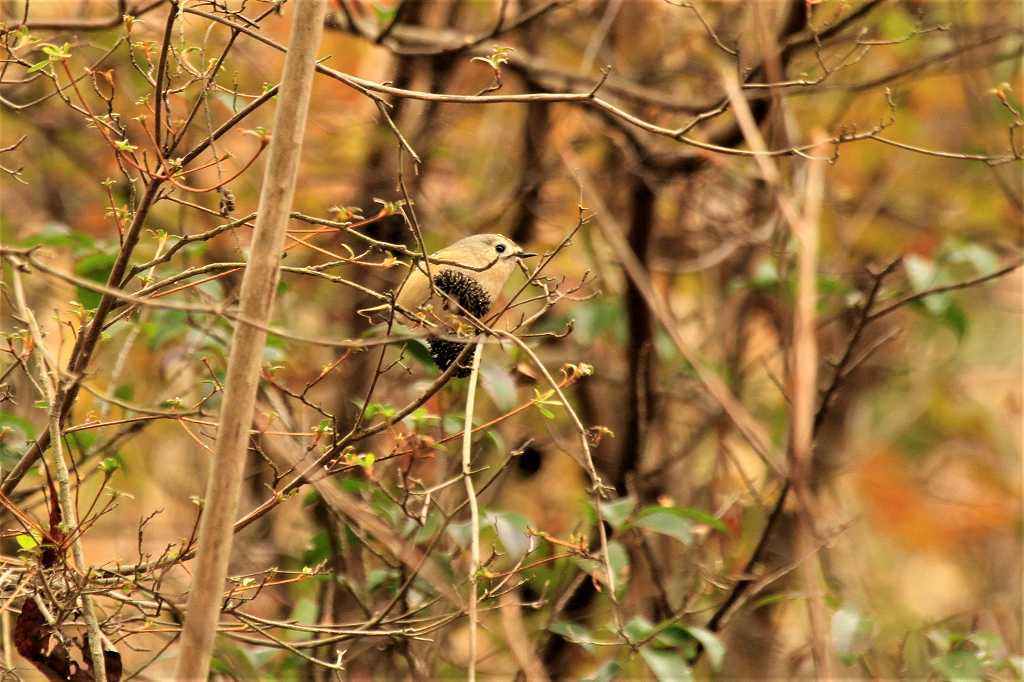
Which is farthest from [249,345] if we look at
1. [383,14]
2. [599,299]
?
[599,299]

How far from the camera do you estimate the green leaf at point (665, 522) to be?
310 centimetres

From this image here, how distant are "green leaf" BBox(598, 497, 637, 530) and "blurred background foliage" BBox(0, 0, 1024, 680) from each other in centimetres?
1

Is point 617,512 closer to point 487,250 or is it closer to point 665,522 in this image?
point 665,522

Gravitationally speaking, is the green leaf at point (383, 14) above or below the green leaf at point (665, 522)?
above

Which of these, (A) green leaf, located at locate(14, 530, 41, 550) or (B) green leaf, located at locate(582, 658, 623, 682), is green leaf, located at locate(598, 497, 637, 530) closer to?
(B) green leaf, located at locate(582, 658, 623, 682)

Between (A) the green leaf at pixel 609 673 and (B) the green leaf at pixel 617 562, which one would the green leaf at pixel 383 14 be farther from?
(A) the green leaf at pixel 609 673

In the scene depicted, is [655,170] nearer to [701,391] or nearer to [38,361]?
[701,391]

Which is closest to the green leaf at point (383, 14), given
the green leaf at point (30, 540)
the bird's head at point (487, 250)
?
the bird's head at point (487, 250)

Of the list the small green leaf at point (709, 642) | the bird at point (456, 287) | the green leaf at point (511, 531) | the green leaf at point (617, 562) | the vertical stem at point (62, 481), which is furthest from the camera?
the green leaf at point (617, 562)

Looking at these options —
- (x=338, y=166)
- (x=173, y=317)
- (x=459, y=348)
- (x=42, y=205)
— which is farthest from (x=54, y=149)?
(x=459, y=348)

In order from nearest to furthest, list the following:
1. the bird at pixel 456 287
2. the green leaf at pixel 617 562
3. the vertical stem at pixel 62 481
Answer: the vertical stem at pixel 62 481, the bird at pixel 456 287, the green leaf at pixel 617 562

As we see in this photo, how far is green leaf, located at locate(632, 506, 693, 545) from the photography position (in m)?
3.10

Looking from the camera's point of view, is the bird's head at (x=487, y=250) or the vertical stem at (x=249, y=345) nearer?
the vertical stem at (x=249, y=345)

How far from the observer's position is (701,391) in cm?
515
